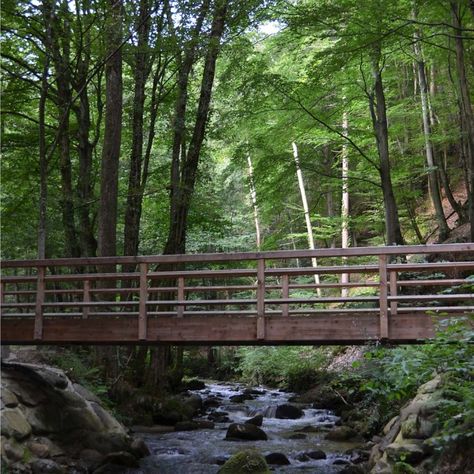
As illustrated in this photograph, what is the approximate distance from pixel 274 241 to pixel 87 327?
894 centimetres

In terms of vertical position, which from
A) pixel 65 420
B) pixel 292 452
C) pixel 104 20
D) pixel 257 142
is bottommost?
pixel 292 452

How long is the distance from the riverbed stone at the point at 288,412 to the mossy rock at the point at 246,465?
5.75 metres

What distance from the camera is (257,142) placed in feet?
48.5

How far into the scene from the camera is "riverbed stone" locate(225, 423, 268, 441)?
11.3 meters

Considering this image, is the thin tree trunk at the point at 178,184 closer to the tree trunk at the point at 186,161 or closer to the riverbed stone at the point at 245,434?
the tree trunk at the point at 186,161

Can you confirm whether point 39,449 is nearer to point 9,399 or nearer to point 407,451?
point 9,399

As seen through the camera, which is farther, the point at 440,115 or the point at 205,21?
the point at 440,115

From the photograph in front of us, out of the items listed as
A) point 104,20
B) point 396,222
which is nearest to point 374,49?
point 396,222

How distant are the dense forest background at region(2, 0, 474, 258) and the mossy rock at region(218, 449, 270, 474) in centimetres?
525

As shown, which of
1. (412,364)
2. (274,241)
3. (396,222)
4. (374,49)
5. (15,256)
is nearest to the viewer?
(412,364)

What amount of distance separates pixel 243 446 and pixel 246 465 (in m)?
2.67

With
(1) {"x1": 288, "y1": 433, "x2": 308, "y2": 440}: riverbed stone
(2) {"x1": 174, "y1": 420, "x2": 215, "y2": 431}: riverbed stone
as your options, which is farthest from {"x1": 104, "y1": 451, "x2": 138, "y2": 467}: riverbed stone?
(1) {"x1": 288, "y1": 433, "x2": 308, "y2": 440}: riverbed stone

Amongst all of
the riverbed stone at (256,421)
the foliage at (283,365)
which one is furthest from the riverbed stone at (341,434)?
the foliage at (283,365)

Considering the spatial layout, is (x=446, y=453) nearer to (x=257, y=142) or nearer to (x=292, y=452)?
(x=292, y=452)
